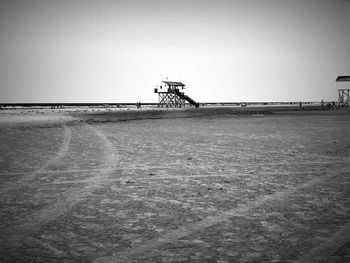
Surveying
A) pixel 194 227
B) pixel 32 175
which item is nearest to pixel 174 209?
pixel 194 227

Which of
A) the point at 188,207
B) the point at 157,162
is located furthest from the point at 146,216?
the point at 157,162

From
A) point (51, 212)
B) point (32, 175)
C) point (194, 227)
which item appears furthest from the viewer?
point (32, 175)

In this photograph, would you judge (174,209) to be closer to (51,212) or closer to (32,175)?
(51,212)

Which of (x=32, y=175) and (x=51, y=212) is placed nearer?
(x=51, y=212)

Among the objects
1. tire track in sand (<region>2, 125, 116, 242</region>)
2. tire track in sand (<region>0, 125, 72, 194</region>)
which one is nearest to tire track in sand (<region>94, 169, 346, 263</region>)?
tire track in sand (<region>2, 125, 116, 242</region>)

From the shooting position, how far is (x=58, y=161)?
28.7 feet

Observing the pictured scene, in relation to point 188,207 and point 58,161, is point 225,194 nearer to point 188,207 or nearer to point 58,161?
point 188,207

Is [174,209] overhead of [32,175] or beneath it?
beneath

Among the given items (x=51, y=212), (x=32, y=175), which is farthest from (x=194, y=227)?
(x=32, y=175)

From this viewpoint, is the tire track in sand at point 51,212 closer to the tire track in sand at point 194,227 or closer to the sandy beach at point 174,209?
the sandy beach at point 174,209

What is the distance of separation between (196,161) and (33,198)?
463cm

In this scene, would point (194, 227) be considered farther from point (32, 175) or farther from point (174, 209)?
point (32, 175)

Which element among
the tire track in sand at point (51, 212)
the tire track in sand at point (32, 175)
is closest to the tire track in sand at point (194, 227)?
the tire track in sand at point (51, 212)

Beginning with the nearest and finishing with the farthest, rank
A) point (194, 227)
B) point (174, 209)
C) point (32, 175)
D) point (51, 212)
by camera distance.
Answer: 1. point (194, 227)
2. point (51, 212)
3. point (174, 209)
4. point (32, 175)
